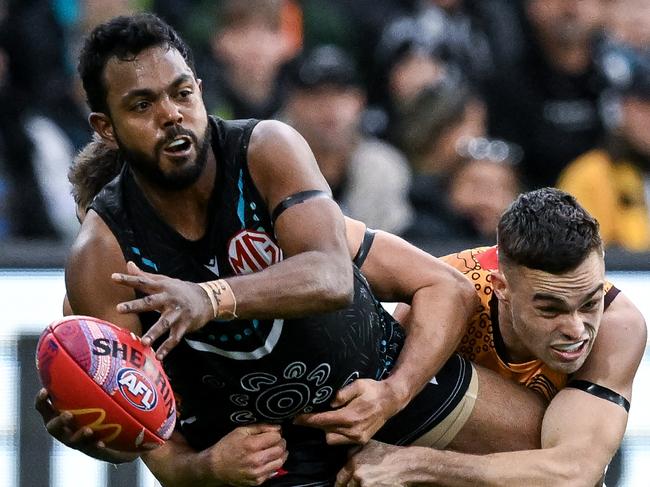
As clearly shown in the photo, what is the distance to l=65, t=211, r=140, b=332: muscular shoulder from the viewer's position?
16.6 ft

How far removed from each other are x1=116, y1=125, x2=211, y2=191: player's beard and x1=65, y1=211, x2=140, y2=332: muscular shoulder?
0.25 m

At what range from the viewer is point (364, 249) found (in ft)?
18.2

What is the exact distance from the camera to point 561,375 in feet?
18.8

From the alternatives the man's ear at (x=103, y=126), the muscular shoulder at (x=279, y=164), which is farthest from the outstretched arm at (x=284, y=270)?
the man's ear at (x=103, y=126)

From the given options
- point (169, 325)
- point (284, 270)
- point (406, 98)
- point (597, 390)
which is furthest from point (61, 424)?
point (406, 98)

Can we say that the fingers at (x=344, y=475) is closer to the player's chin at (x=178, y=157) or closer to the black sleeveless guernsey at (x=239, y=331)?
the black sleeveless guernsey at (x=239, y=331)

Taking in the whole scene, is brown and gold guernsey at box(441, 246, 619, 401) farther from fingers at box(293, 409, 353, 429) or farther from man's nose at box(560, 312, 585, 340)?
fingers at box(293, 409, 353, 429)

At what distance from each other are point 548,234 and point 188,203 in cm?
130

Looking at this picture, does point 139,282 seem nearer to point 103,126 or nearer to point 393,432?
point 103,126

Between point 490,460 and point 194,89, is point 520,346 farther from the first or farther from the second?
point 194,89

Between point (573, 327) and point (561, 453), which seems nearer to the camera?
point (573, 327)

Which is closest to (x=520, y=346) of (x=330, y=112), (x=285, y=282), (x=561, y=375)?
(x=561, y=375)

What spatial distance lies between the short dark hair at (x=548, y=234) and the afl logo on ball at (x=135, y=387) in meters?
1.55

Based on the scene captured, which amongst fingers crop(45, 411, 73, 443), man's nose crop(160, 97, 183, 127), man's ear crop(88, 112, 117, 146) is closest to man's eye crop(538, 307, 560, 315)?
man's nose crop(160, 97, 183, 127)
